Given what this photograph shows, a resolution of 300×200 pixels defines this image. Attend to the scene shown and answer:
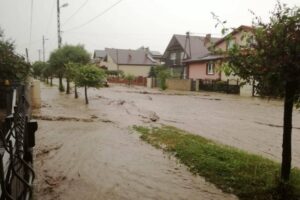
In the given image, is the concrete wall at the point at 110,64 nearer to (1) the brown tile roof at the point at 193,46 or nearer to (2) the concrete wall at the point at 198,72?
(1) the brown tile roof at the point at 193,46

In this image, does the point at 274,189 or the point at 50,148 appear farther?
the point at 50,148

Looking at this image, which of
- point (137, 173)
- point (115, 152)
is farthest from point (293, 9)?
Result: point (115, 152)

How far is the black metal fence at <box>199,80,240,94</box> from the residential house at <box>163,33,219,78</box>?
811 cm

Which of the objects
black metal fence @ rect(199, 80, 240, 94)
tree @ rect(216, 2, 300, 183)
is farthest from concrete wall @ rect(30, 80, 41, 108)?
black metal fence @ rect(199, 80, 240, 94)

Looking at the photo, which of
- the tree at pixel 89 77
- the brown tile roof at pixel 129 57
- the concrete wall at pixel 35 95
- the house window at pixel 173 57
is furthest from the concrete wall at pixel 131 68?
the concrete wall at pixel 35 95

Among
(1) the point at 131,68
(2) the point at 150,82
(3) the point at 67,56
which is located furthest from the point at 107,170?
(1) the point at 131,68

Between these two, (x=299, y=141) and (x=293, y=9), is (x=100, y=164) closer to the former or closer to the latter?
(x=293, y=9)

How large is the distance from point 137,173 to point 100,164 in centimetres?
98

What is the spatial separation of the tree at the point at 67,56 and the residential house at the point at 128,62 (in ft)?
140

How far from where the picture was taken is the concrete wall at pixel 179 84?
4083 centimetres

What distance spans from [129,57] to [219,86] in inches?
1528

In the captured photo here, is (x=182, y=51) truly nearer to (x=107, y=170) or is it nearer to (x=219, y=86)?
(x=219, y=86)

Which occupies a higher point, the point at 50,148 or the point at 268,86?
the point at 268,86

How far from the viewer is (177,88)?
42281 millimetres
